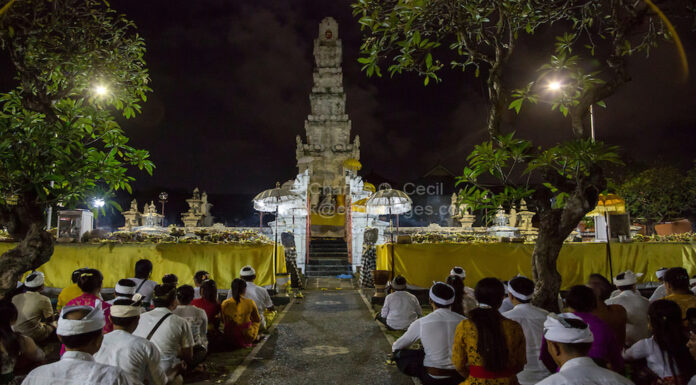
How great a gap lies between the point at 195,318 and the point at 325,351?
2120mm

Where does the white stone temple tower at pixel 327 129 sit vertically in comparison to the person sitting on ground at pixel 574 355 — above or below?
above

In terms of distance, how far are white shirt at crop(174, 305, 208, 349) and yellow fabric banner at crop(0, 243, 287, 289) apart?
4732mm

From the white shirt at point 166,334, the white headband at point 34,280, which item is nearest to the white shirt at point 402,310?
the white shirt at point 166,334

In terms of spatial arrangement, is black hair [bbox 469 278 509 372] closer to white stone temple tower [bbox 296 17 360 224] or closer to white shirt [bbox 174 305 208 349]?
white shirt [bbox 174 305 208 349]

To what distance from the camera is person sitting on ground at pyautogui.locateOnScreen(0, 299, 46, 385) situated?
10.6ft

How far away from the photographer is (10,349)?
3328mm

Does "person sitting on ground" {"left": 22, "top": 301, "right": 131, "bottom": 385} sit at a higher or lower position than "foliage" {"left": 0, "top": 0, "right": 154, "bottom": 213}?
lower

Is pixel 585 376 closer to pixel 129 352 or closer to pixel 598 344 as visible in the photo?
pixel 598 344

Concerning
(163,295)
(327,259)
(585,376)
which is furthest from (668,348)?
(327,259)

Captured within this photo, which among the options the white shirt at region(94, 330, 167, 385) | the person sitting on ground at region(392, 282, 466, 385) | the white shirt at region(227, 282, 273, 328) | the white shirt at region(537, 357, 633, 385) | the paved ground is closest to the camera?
the white shirt at region(537, 357, 633, 385)

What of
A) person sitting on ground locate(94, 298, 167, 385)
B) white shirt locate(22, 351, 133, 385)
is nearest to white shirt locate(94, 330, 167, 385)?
person sitting on ground locate(94, 298, 167, 385)

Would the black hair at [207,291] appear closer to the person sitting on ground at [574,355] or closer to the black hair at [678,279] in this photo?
the person sitting on ground at [574,355]

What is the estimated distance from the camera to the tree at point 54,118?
4.94 meters

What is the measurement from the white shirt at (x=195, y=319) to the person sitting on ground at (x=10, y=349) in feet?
5.35
